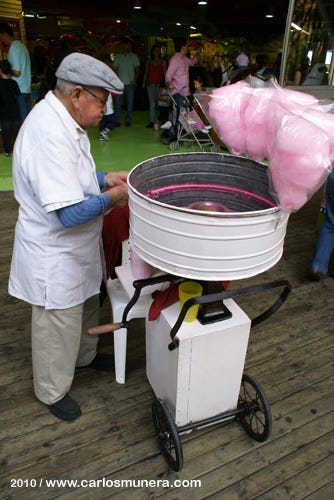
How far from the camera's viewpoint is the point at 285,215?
1.10m

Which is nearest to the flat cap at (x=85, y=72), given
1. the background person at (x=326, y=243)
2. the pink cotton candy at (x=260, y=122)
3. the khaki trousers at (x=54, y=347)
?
the pink cotton candy at (x=260, y=122)

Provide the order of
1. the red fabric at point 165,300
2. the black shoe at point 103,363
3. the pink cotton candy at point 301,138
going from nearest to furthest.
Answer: the pink cotton candy at point 301,138 < the red fabric at point 165,300 < the black shoe at point 103,363

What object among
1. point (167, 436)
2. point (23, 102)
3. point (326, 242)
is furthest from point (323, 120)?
point (23, 102)

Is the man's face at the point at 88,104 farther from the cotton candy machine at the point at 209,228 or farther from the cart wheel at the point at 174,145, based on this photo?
the cart wheel at the point at 174,145

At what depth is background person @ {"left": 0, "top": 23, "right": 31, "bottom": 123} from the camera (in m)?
5.50

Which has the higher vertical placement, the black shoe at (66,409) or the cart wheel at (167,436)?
Result: the cart wheel at (167,436)

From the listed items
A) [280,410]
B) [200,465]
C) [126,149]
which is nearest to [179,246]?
[200,465]

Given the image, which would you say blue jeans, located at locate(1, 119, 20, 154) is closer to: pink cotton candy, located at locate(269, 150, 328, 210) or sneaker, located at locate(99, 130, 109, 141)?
sneaker, located at locate(99, 130, 109, 141)

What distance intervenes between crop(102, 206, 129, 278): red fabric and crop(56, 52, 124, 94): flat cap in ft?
2.24

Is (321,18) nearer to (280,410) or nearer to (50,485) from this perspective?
(280,410)

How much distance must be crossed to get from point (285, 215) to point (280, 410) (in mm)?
1229

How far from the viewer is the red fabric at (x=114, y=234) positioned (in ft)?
6.29

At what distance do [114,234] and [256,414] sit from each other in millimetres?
1077

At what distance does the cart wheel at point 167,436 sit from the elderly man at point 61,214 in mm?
423
